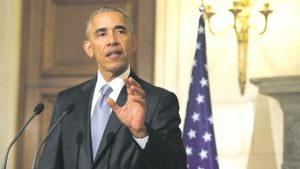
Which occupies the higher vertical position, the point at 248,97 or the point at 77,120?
the point at 77,120

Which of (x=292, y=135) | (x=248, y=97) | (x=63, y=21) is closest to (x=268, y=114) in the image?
(x=248, y=97)

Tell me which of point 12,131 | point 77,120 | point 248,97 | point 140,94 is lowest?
point 12,131

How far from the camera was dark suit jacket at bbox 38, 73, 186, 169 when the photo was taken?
2.06m

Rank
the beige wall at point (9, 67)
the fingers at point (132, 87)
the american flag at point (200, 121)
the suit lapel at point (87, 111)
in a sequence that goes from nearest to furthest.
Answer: the fingers at point (132, 87) < the suit lapel at point (87, 111) < the american flag at point (200, 121) < the beige wall at point (9, 67)

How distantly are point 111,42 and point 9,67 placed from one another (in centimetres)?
322

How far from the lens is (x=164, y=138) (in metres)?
2.11

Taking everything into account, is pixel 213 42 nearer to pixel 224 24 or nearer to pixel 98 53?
pixel 224 24

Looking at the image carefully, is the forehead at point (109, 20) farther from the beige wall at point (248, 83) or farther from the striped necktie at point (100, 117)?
the beige wall at point (248, 83)

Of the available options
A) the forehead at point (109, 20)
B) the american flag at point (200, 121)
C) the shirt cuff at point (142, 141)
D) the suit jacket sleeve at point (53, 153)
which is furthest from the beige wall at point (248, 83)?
the shirt cuff at point (142, 141)

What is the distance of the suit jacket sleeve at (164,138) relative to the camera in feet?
6.66

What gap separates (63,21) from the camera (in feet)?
17.4

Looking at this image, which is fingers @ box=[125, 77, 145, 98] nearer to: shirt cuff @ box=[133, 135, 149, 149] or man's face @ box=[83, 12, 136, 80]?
shirt cuff @ box=[133, 135, 149, 149]

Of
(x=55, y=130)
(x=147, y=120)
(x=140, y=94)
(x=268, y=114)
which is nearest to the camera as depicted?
(x=140, y=94)

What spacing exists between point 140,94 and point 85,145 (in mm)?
344
